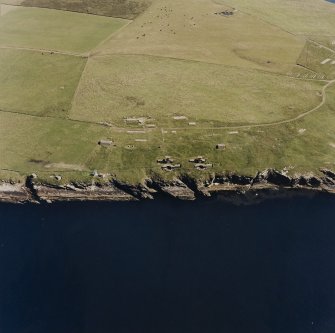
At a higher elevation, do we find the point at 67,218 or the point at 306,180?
the point at 306,180

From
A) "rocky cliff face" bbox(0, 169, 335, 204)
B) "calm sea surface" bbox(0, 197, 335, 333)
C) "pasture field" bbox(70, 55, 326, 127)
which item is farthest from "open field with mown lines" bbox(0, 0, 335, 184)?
"calm sea surface" bbox(0, 197, 335, 333)

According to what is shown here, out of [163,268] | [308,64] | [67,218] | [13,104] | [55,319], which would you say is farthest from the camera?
[308,64]

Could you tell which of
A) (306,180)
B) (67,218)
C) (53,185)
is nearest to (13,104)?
(53,185)

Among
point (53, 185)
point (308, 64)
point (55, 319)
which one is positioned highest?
point (308, 64)

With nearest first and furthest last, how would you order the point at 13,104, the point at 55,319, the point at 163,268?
the point at 55,319, the point at 163,268, the point at 13,104

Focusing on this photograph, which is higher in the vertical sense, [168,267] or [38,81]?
[38,81]

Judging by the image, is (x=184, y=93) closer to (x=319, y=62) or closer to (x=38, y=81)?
(x=38, y=81)

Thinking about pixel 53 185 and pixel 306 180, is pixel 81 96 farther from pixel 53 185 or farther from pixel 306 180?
pixel 306 180

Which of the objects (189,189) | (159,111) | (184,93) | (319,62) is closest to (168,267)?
(189,189)
